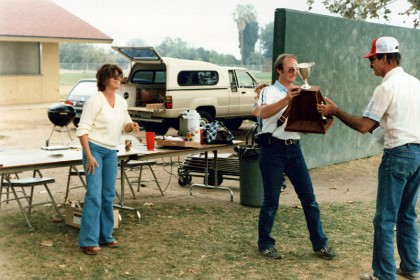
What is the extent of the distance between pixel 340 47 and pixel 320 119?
679 centimetres

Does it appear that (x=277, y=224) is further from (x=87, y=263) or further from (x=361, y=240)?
(x=87, y=263)

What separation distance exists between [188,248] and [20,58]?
22260 mm

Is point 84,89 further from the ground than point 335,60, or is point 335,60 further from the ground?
point 335,60

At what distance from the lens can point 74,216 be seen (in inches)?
287

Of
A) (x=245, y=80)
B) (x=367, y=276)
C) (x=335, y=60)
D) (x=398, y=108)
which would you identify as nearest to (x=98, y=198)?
(x=367, y=276)

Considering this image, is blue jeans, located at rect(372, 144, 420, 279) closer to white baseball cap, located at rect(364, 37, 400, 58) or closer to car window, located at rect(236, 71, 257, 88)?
white baseball cap, located at rect(364, 37, 400, 58)

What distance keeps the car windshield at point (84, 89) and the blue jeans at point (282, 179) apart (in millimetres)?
12644

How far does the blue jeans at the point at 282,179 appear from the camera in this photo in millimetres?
6016

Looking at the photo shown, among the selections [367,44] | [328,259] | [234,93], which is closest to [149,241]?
[328,259]

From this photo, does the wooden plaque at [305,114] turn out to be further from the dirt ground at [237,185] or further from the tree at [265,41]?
the tree at [265,41]

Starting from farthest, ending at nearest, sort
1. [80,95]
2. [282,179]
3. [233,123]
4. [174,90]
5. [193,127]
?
[233,123]
[80,95]
[174,90]
[193,127]
[282,179]

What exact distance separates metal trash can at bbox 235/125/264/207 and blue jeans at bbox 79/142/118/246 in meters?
2.56

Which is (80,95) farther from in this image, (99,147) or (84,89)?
(99,147)

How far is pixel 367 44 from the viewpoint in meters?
13.2
